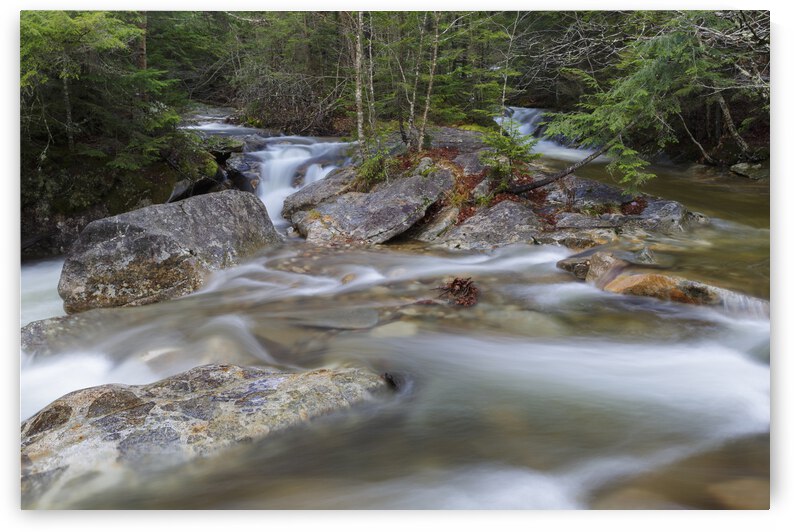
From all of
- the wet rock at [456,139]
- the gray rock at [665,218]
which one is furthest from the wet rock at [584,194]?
the wet rock at [456,139]

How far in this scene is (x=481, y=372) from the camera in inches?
129

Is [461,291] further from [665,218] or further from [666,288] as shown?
[665,218]

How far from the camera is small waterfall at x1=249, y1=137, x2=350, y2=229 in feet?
29.7

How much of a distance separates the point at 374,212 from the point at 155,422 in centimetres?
501

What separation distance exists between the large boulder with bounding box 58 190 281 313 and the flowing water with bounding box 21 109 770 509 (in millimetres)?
248

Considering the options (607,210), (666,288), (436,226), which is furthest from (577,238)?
(666,288)

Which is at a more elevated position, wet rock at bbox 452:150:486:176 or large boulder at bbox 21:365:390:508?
wet rock at bbox 452:150:486:176

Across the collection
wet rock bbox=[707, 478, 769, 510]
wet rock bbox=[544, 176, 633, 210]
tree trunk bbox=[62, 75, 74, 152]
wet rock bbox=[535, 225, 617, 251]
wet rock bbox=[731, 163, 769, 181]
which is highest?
tree trunk bbox=[62, 75, 74, 152]

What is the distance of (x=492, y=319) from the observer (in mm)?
4172

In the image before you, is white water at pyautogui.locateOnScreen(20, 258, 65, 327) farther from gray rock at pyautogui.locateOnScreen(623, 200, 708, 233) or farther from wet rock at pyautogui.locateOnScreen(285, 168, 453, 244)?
gray rock at pyautogui.locateOnScreen(623, 200, 708, 233)

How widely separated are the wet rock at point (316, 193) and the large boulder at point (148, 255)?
6.99 ft

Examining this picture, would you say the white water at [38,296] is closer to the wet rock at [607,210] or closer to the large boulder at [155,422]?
the large boulder at [155,422]

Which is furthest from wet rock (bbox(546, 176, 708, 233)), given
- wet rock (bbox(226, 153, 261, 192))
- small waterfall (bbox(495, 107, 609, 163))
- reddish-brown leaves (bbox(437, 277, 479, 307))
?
wet rock (bbox(226, 153, 261, 192))

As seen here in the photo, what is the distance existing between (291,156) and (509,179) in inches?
181
